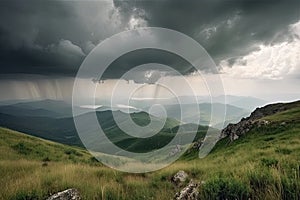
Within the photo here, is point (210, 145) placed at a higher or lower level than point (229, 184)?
lower

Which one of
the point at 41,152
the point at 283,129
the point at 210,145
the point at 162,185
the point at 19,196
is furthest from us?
the point at 210,145

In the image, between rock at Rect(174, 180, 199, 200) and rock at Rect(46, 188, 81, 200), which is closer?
rock at Rect(174, 180, 199, 200)

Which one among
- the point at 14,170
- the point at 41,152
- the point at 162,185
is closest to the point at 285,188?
the point at 162,185

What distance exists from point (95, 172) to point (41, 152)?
21.3 metres

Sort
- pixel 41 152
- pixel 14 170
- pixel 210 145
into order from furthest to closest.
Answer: pixel 210 145
pixel 41 152
pixel 14 170

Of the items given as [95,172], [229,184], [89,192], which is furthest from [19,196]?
[229,184]

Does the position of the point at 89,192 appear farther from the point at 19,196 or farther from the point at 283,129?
the point at 283,129

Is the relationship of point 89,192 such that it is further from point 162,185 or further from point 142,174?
point 142,174

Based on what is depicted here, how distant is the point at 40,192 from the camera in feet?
24.4

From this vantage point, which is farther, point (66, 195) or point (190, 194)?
point (66, 195)

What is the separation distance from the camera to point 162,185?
31.1 ft

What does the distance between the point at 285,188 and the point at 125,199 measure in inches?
165

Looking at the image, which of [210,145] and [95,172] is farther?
[210,145]

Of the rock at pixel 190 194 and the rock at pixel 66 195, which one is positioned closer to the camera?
the rock at pixel 190 194
